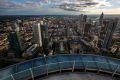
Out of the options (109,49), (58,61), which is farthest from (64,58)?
(109,49)

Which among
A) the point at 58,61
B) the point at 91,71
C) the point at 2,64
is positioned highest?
the point at 58,61

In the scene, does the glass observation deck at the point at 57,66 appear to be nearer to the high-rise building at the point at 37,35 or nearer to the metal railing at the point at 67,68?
the metal railing at the point at 67,68

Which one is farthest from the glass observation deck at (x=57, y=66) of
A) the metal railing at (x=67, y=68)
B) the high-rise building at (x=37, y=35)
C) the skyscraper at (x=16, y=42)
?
the high-rise building at (x=37, y=35)

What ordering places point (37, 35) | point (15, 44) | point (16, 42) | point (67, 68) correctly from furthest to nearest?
point (37, 35), point (16, 42), point (15, 44), point (67, 68)

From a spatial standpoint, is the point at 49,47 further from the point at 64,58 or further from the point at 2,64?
the point at 64,58

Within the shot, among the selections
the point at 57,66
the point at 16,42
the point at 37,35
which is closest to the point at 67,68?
the point at 57,66

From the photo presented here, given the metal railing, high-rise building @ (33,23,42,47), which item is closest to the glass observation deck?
the metal railing

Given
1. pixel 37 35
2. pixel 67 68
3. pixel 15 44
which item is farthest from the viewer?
pixel 37 35

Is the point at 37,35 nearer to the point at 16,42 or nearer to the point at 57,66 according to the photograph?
the point at 16,42
